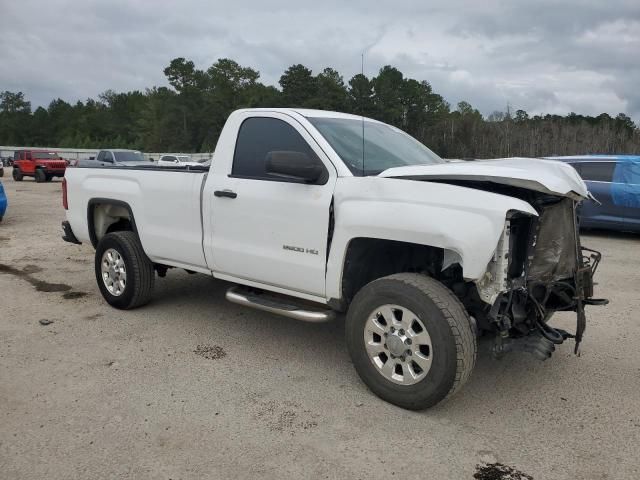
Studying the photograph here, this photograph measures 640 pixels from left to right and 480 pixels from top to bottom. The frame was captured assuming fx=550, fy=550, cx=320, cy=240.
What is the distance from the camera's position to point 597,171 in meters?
10.3

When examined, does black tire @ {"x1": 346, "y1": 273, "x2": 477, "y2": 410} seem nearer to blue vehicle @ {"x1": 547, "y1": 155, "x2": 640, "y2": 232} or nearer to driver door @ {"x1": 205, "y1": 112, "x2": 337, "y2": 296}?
driver door @ {"x1": 205, "y1": 112, "x2": 337, "y2": 296}

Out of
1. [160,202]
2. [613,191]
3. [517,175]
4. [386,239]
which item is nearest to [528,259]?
[517,175]

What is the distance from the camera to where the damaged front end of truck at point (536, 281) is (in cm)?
345

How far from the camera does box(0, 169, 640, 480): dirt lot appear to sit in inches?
117

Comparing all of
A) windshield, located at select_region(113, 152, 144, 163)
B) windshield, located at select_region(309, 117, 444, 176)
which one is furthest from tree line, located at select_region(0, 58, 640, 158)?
windshield, located at select_region(113, 152, 144, 163)

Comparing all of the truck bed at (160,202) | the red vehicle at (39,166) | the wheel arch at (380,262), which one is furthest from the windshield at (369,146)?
the red vehicle at (39,166)

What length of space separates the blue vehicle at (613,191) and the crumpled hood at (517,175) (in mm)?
6886

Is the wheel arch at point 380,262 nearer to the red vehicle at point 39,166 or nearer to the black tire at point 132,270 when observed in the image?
the black tire at point 132,270

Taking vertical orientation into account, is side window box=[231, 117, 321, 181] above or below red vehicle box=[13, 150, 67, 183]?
above

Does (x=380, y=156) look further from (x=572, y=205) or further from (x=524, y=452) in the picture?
(x=524, y=452)

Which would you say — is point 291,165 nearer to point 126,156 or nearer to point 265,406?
point 265,406

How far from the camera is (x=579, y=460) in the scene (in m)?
2.99

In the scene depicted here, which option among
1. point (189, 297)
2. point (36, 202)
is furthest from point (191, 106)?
point (189, 297)

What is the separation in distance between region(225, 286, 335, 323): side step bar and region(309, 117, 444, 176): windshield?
3.46 feet
